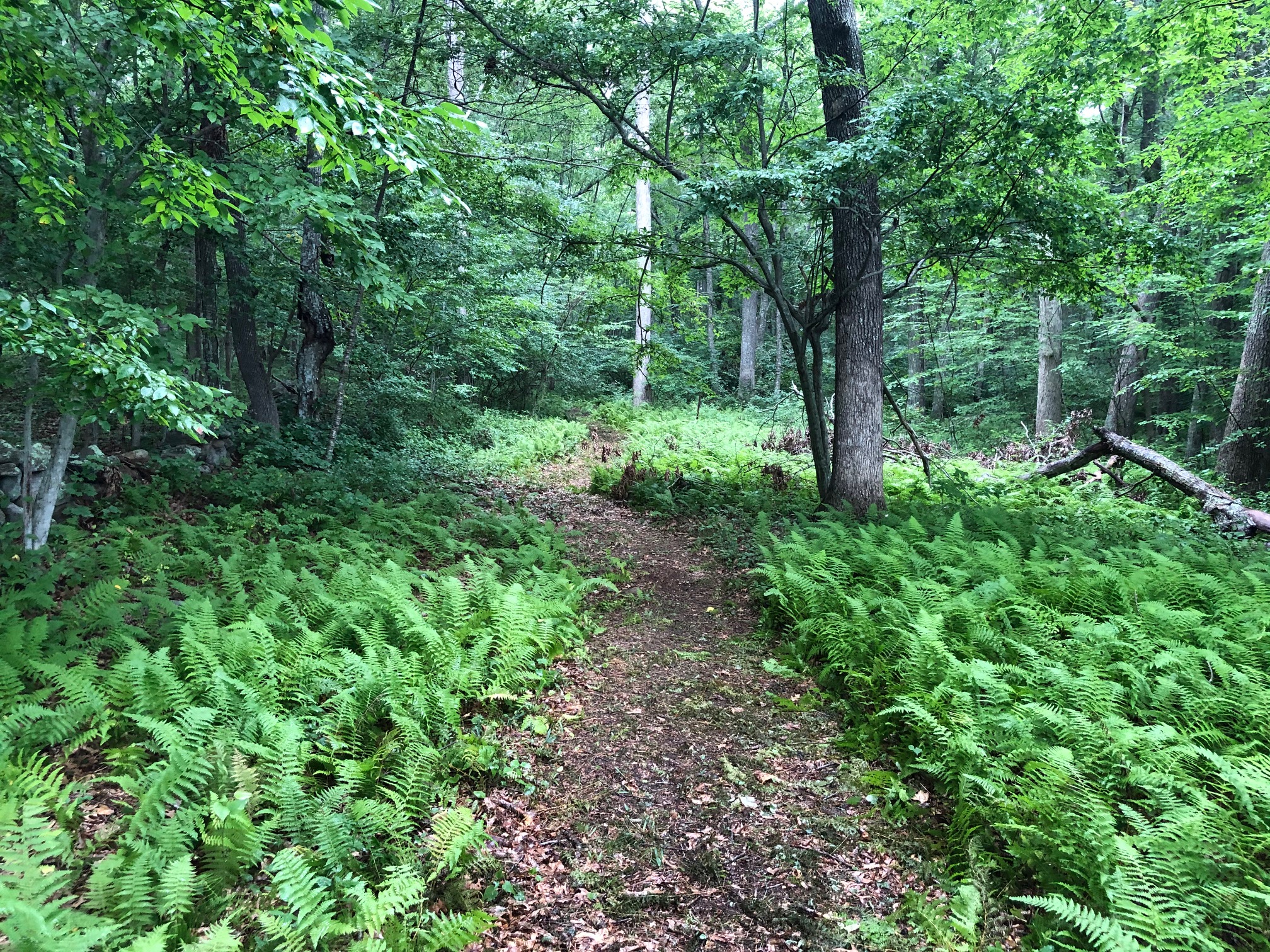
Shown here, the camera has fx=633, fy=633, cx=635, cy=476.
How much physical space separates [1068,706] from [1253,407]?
9511 millimetres

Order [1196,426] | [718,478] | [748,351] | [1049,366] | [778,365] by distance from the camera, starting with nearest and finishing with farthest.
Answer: [718,478] < [1196,426] < [1049,366] < [778,365] < [748,351]

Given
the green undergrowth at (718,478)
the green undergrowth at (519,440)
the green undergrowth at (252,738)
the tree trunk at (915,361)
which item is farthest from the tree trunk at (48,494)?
the tree trunk at (915,361)

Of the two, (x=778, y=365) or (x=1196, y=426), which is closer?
(x=1196, y=426)

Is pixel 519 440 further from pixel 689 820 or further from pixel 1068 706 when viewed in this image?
pixel 1068 706

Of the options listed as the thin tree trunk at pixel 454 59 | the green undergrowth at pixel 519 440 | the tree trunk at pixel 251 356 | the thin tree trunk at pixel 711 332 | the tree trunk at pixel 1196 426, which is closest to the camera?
the thin tree trunk at pixel 454 59

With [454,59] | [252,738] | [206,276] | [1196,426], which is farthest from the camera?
[1196,426]

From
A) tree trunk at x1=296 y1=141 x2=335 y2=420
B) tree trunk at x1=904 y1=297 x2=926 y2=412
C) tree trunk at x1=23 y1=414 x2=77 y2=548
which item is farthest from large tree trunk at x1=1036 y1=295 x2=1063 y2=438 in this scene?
tree trunk at x1=23 y1=414 x2=77 y2=548

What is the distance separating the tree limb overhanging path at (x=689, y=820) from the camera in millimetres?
3010

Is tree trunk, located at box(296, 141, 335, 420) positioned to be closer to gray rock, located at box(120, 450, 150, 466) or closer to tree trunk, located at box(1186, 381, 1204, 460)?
gray rock, located at box(120, 450, 150, 466)

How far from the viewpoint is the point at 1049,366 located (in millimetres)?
15664

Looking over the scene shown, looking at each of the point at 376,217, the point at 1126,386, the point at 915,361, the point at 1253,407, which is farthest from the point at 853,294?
the point at 915,361

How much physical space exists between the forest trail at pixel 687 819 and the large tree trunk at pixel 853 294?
159 inches

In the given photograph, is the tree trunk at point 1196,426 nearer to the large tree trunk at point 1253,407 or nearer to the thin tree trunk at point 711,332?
the large tree trunk at point 1253,407

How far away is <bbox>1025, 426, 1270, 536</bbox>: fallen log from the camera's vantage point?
7921 mm
